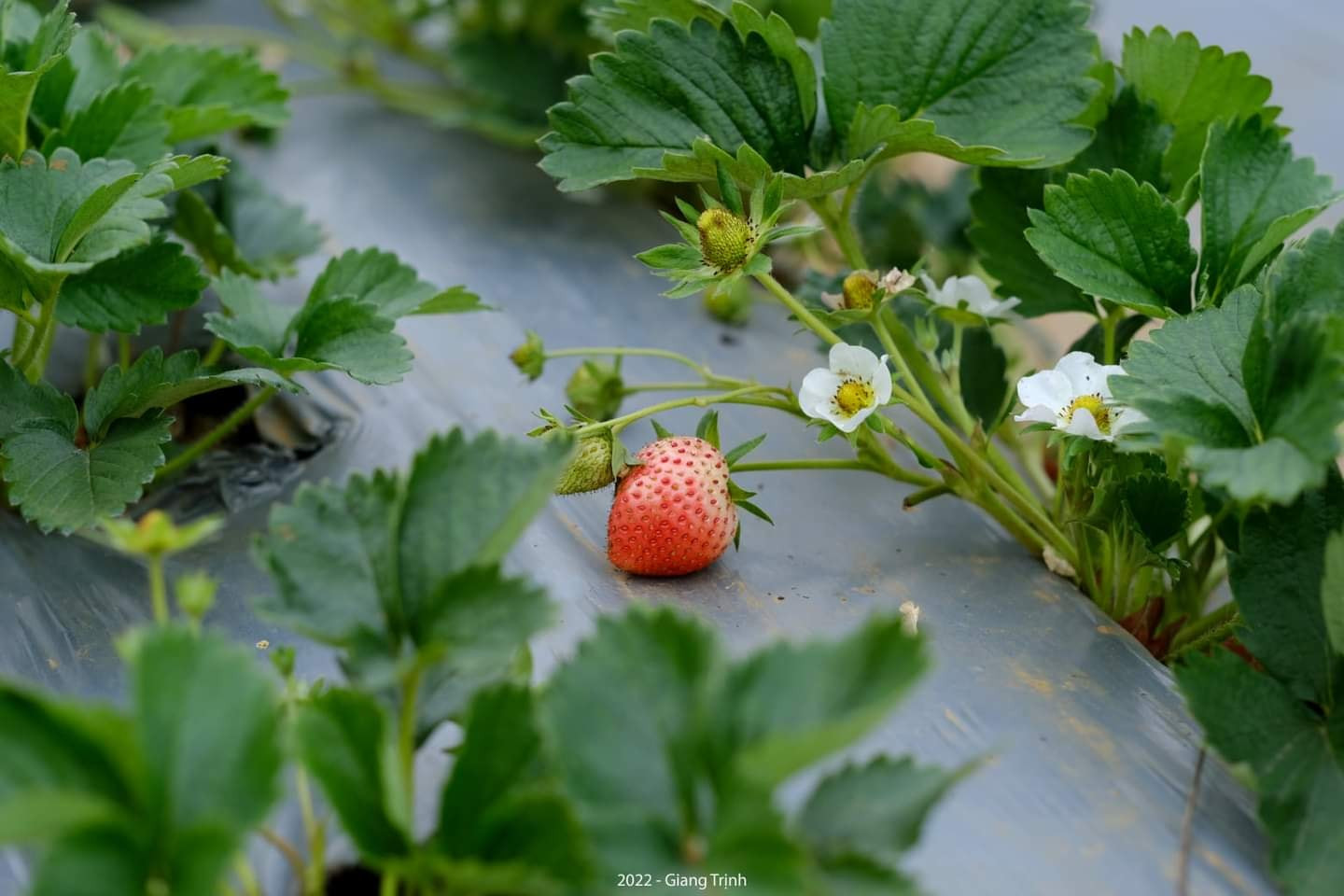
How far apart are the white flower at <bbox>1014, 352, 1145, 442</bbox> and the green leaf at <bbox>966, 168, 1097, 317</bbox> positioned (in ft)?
0.39

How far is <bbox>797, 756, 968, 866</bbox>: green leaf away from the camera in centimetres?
48

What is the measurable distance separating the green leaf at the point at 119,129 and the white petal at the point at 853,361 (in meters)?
0.44

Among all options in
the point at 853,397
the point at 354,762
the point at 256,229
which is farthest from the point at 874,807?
the point at 256,229

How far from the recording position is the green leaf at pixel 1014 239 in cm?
85

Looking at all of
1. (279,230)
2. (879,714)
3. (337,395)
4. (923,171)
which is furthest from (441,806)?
(923,171)

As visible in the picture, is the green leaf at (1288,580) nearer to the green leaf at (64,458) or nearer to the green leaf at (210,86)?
the green leaf at (64,458)

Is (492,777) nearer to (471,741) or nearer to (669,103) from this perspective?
(471,741)

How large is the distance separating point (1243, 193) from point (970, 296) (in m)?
0.18

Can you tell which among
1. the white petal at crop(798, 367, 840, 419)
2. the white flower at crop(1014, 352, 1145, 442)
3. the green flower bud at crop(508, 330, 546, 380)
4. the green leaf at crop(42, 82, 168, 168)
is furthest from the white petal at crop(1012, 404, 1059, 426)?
the green leaf at crop(42, 82, 168, 168)

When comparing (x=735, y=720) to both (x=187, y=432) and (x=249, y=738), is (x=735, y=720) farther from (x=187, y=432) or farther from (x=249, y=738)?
(x=187, y=432)

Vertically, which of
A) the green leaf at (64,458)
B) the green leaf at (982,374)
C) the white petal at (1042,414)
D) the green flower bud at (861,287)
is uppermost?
the white petal at (1042,414)

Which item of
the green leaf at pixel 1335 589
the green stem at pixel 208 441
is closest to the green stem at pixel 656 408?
the green stem at pixel 208 441

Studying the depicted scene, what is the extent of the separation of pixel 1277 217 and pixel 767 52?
322mm

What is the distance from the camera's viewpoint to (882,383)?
0.73 meters
